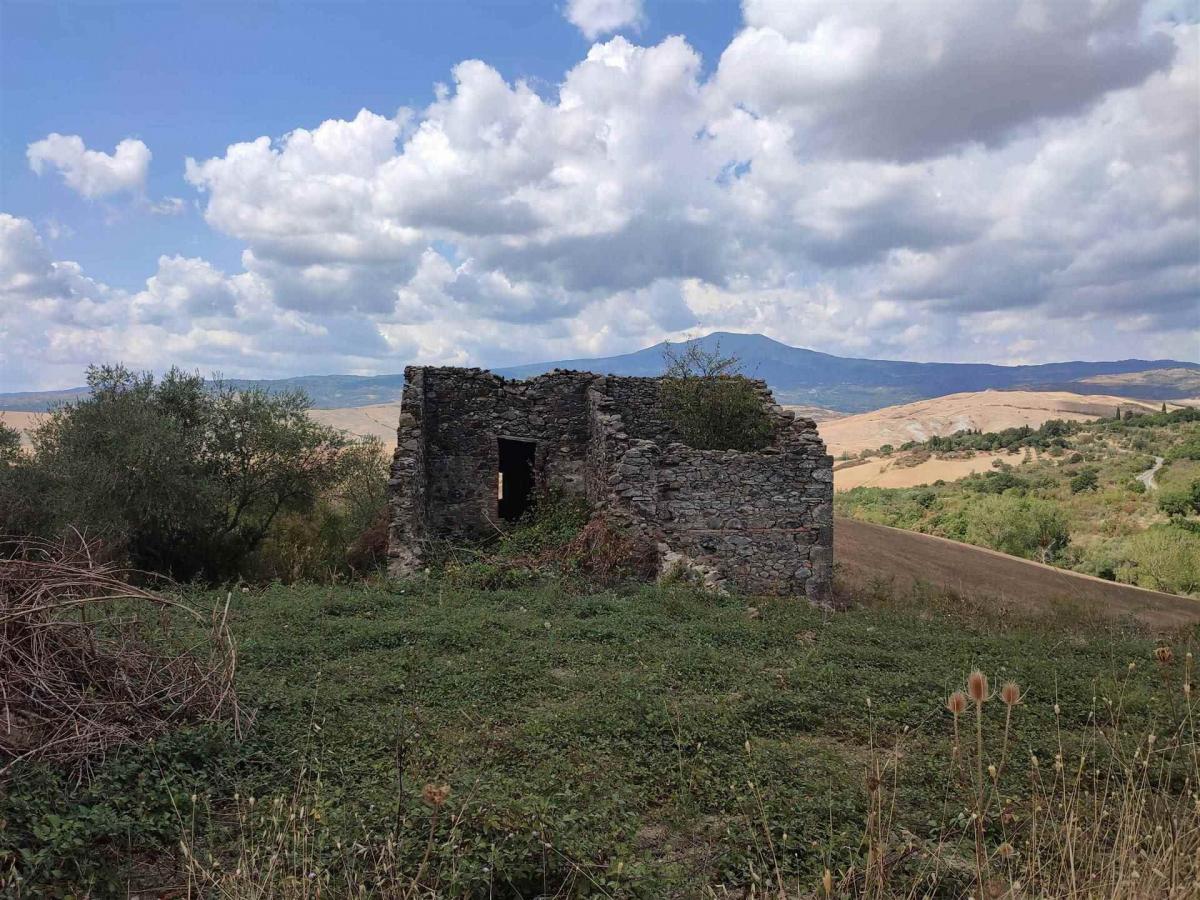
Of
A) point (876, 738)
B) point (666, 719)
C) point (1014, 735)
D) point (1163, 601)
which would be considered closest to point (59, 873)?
point (666, 719)

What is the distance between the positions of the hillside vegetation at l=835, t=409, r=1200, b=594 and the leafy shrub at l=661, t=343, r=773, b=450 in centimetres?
1817

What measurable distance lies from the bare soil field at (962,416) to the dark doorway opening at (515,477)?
261 feet

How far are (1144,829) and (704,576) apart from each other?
844cm

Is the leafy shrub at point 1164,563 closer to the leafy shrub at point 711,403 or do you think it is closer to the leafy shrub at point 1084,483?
the leafy shrub at point 1084,483

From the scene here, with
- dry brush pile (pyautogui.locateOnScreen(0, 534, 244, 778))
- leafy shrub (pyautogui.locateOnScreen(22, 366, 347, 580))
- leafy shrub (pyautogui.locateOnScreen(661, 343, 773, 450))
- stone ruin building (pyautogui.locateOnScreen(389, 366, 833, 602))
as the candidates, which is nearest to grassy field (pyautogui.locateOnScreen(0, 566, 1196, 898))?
dry brush pile (pyautogui.locateOnScreen(0, 534, 244, 778))

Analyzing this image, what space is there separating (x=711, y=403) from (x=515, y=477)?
17.5 ft

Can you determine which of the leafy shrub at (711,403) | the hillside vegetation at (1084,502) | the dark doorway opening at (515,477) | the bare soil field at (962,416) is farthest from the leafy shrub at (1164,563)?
the bare soil field at (962,416)

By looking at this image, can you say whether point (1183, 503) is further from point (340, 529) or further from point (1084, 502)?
point (340, 529)

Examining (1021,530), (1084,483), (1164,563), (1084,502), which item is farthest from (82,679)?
(1084,483)

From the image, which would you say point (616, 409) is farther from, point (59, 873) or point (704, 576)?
point (59, 873)

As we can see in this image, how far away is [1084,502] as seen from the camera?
37938 mm

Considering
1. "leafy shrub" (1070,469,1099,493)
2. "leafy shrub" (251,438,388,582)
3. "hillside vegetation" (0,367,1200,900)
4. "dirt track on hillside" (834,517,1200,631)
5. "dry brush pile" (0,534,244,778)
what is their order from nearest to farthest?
"hillside vegetation" (0,367,1200,900), "dry brush pile" (0,534,244,778), "leafy shrub" (251,438,388,582), "dirt track on hillside" (834,517,1200,631), "leafy shrub" (1070,469,1099,493)

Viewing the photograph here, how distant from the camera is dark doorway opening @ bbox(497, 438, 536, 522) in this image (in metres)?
17.3

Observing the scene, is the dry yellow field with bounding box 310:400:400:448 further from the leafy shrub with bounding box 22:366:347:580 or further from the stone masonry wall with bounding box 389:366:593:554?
the stone masonry wall with bounding box 389:366:593:554
